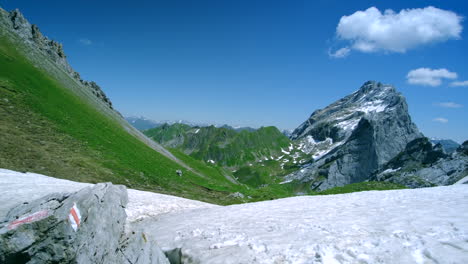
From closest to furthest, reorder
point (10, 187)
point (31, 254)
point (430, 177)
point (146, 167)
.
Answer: point (31, 254) < point (10, 187) < point (146, 167) < point (430, 177)

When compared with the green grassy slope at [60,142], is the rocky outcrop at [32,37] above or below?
above

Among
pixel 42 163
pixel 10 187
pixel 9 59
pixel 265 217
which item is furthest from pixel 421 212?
pixel 9 59

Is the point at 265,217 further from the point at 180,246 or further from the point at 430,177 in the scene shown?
the point at 430,177

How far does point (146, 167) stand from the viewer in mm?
49906

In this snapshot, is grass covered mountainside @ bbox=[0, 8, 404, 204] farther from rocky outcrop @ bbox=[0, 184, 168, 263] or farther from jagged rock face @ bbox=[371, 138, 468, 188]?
jagged rock face @ bbox=[371, 138, 468, 188]

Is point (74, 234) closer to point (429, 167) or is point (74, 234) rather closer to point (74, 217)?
point (74, 217)

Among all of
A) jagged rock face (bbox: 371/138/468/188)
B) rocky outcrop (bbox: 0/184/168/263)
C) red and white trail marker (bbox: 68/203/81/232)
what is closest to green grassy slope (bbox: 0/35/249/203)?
rocky outcrop (bbox: 0/184/168/263)

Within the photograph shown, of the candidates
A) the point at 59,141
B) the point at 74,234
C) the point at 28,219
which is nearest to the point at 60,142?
the point at 59,141

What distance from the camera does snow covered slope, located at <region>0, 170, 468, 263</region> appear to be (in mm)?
10180

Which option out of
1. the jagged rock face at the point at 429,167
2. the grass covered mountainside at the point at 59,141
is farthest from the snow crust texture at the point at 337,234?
the jagged rock face at the point at 429,167

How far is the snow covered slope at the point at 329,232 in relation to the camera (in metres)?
10.2

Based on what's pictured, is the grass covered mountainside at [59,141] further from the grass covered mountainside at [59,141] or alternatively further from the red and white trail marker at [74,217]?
the red and white trail marker at [74,217]

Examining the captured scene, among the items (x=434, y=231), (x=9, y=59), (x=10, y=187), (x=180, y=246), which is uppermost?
(x=9, y=59)

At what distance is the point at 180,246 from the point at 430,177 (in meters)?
159
